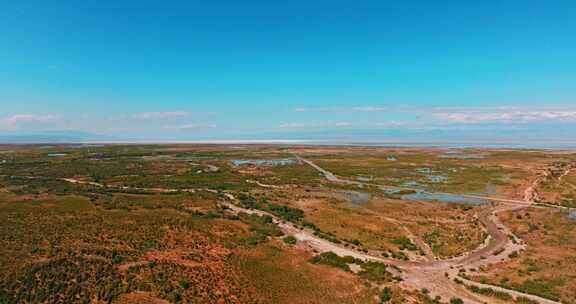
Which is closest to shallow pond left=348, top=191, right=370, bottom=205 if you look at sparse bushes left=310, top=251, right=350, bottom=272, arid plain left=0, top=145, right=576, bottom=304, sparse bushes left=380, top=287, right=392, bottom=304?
arid plain left=0, top=145, right=576, bottom=304

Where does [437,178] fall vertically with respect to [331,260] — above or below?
above

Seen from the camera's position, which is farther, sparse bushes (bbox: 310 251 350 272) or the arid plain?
sparse bushes (bbox: 310 251 350 272)

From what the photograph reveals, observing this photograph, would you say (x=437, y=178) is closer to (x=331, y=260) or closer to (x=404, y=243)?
(x=404, y=243)

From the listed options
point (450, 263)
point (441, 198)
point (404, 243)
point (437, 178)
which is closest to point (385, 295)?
point (450, 263)

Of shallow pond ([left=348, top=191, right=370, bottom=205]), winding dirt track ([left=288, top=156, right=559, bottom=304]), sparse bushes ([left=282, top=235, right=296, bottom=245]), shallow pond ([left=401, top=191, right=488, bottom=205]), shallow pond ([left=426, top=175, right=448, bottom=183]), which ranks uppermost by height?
shallow pond ([left=426, top=175, right=448, bottom=183])

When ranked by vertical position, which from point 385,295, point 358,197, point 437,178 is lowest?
point 385,295

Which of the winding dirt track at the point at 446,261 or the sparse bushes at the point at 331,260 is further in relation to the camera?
the sparse bushes at the point at 331,260

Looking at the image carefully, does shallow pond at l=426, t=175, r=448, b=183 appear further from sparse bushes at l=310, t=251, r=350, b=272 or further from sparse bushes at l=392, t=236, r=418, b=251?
sparse bushes at l=310, t=251, r=350, b=272

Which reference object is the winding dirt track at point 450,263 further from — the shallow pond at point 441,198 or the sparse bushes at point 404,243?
the shallow pond at point 441,198

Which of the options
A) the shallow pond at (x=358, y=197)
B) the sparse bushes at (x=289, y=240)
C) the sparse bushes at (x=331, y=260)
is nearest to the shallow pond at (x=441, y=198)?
the shallow pond at (x=358, y=197)

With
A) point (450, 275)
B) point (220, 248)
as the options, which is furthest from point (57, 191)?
point (450, 275)

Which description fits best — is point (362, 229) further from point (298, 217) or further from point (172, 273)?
point (172, 273)
